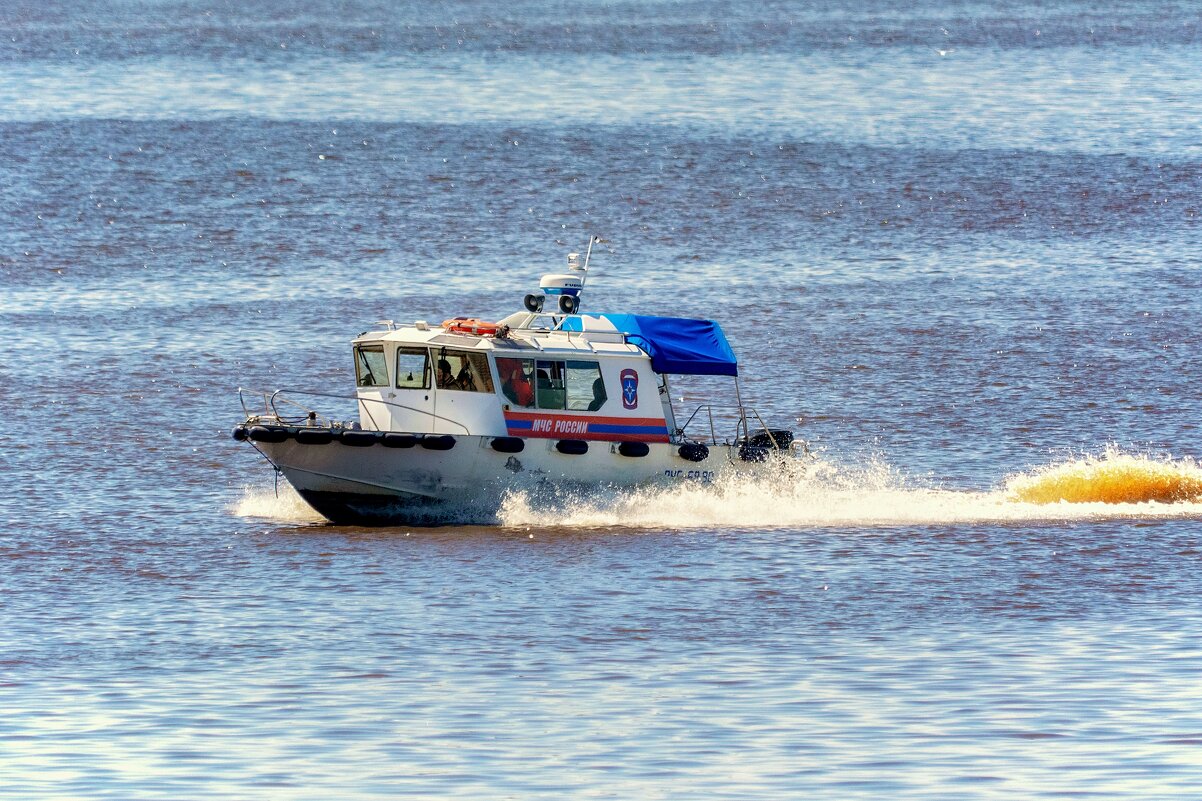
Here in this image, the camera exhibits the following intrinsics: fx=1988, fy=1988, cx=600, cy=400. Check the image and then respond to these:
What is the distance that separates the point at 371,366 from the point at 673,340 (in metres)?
3.73

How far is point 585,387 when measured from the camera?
79.0ft

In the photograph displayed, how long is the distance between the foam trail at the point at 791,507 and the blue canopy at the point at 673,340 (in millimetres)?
1444

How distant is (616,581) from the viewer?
20.1 meters

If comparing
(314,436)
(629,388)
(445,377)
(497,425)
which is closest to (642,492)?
(629,388)

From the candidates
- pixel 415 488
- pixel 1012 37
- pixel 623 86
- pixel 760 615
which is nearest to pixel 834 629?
pixel 760 615

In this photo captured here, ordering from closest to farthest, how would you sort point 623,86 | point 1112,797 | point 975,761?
point 1112,797, point 975,761, point 623,86

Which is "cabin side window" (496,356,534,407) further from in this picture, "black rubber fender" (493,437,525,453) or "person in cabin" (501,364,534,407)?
"black rubber fender" (493,437,525,453)

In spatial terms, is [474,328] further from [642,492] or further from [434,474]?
[642,492]

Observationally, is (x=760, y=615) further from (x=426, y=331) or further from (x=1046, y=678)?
(x=426, y=331)

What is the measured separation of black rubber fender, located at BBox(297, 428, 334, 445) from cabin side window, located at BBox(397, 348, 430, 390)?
4.41ft

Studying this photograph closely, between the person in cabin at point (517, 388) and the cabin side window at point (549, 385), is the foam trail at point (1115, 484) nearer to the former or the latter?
the cabin side window at point (549, 385)

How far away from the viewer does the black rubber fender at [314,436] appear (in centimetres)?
2292

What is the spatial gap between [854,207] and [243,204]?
15174mm

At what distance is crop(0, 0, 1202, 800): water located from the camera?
14.2 metres
